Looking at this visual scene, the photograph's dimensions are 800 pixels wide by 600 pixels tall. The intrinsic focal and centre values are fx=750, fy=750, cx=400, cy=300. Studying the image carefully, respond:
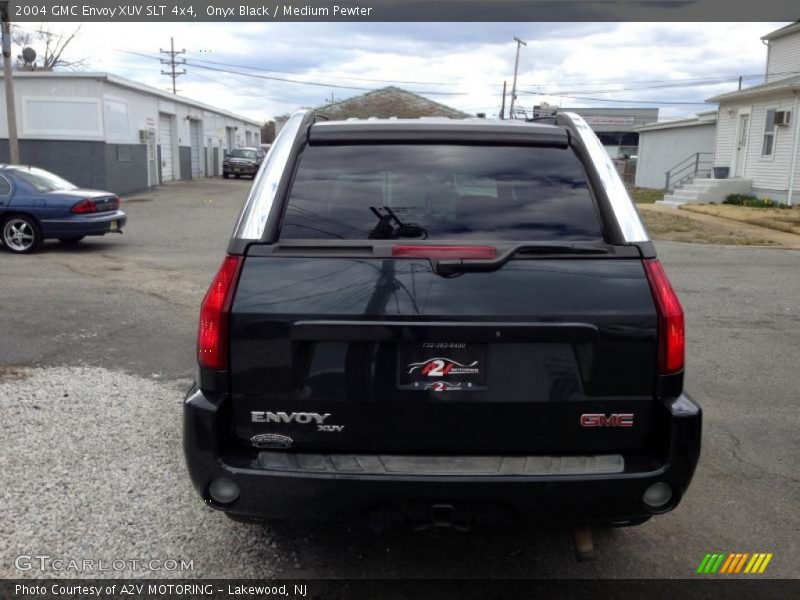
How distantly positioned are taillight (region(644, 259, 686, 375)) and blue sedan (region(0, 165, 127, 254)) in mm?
12050

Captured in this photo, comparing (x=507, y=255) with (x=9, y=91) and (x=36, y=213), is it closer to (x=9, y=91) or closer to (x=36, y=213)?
(x=36, y=213)

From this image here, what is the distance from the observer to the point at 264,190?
9.99ft

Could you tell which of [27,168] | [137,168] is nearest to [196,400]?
[27,168]

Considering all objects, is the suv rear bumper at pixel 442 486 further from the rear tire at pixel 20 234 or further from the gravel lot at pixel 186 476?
the rear tire at pixel 20 234

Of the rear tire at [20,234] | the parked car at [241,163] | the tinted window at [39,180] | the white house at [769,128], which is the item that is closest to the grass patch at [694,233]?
the white house at [769,128]

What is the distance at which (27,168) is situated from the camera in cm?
1354

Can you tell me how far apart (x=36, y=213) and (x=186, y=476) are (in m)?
10.3

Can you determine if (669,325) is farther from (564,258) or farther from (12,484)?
A: (12,484)

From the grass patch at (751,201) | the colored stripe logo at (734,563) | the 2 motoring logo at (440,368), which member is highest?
the 2 motoring logo at (440,368)

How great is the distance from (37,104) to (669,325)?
27.3m

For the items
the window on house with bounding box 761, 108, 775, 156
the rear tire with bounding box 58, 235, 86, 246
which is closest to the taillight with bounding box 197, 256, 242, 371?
the rear tire with bounding box 58, 235, 86, 246

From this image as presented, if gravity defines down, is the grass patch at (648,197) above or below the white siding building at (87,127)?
below

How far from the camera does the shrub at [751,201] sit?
23188 millimetres

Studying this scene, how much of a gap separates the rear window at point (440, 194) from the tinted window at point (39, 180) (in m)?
11.5
